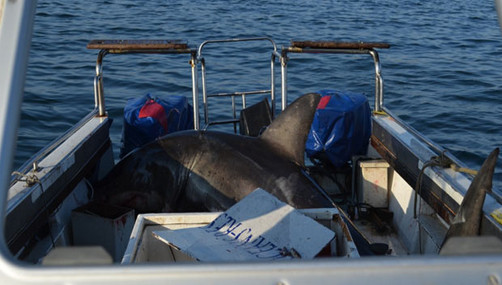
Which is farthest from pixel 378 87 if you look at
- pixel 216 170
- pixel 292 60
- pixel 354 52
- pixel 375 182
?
pixel 292 60

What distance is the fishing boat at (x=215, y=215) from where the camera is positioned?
1502 millimetres

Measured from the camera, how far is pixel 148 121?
6352 millimetres

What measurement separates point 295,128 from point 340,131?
4.46ft

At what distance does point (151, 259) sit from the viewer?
3.13 m

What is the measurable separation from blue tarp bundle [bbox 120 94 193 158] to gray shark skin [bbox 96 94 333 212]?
41.5 inches

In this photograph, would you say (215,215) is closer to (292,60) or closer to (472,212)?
(472,212)

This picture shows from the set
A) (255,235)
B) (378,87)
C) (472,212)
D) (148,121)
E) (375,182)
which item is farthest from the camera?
(148,121)

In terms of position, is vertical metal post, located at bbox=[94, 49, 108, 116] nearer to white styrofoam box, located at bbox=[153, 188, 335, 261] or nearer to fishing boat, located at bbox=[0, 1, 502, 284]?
fishing boat, located at bbox=[0, 1, 502, 284]

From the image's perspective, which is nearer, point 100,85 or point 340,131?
point 100,85

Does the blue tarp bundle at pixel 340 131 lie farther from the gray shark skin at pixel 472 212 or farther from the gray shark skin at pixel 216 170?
the gray shark skin at pixel 472 212

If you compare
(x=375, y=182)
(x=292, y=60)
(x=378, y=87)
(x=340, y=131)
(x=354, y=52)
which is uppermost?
(x=354, y=52)

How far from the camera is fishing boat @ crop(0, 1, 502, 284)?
1502 millimetres

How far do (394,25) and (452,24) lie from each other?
1606mm

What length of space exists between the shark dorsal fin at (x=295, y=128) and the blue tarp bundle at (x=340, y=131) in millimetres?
1248
